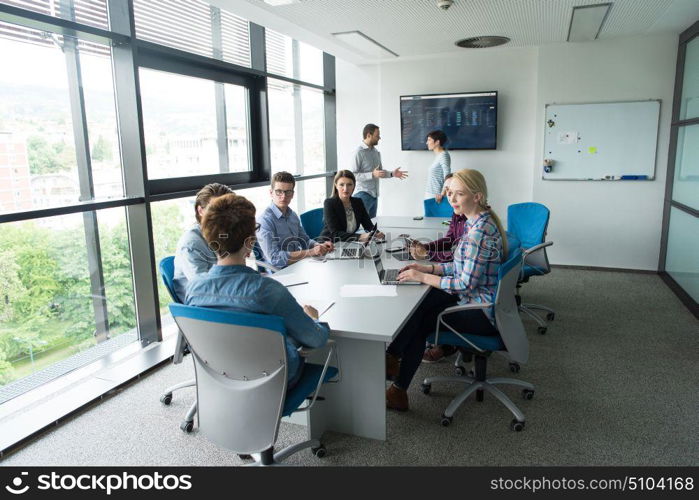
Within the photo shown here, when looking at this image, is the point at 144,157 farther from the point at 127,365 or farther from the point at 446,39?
the point at 446,39

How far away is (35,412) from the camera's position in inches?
115

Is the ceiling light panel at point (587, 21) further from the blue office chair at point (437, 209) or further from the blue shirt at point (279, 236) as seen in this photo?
the blue shirt at point (279, 236)

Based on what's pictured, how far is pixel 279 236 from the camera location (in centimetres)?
379

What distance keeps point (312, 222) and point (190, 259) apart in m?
2.01

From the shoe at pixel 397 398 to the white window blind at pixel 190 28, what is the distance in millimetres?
3135

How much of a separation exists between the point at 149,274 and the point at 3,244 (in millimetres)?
1004

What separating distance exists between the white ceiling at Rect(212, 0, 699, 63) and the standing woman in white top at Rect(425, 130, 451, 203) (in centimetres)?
109

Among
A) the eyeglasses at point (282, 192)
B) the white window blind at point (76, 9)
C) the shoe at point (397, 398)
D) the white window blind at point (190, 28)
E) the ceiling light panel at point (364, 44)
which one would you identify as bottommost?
the shoe at point (397, 398)

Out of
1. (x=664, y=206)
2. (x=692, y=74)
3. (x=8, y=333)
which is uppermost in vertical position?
(x=692, y=74)

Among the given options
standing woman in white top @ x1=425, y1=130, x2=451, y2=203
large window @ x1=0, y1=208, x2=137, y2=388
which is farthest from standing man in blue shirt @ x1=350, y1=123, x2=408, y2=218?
large window @ x1=0, y1=208, x2=137, y2=388

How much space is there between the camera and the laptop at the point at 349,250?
3680mm

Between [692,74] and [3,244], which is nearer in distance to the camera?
[3,244]

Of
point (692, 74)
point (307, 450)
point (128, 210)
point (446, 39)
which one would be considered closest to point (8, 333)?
point (128, 210)

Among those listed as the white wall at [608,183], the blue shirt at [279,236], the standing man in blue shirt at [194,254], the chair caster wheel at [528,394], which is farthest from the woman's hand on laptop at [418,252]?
the white wall at [608,183]
